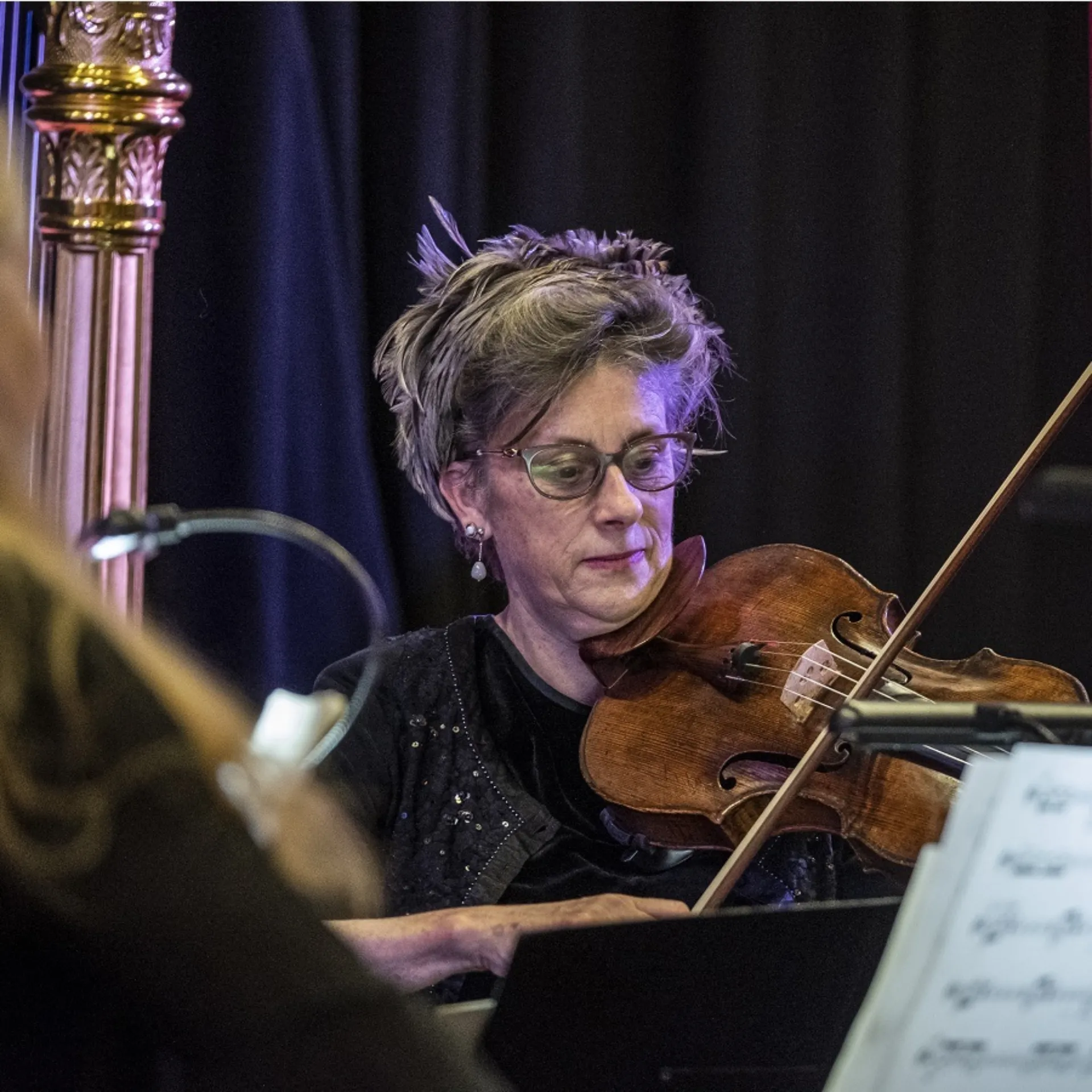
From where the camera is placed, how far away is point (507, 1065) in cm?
97

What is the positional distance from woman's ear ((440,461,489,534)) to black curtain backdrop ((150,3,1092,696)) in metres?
0.32

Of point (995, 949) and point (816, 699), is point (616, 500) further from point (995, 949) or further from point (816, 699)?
point (995, 949)

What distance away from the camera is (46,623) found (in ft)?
1.74

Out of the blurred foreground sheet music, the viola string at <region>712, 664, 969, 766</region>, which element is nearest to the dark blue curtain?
the viola string at <region>712, 664, 969, 766</region>

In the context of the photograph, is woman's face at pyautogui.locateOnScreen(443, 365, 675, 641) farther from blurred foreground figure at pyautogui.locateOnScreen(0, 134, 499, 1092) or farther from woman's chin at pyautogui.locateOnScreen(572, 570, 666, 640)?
blurred foreground figure at pyautogui.locateOnScreen(0, 134, 499, 1092)

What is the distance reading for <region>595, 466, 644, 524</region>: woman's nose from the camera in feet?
5.40

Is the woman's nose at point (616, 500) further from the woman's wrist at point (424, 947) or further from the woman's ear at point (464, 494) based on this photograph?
the woman's wrist at point (424, 947)

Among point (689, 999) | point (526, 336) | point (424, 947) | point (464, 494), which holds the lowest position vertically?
point (424, 947)

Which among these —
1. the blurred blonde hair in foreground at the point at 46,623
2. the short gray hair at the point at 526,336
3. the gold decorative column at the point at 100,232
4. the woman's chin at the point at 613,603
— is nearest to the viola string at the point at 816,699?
the woman's chin at the point at 613,603

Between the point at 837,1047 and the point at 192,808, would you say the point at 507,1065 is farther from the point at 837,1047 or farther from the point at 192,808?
the point at 192,808

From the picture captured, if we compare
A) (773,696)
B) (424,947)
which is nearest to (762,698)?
(773,696)

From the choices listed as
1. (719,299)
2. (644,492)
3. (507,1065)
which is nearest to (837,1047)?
(507,1065)

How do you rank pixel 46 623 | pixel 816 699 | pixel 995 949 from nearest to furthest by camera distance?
pixel 46 623 → pixel 995 949 → pixel 816 699

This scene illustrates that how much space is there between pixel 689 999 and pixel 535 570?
0.76m
